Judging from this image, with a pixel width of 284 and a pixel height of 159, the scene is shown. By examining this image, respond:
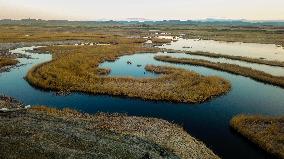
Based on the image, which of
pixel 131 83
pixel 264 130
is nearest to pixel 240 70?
pixel 131 83

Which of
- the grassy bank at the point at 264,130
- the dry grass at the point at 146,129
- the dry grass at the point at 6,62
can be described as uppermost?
the dry grass at the point at 6,62

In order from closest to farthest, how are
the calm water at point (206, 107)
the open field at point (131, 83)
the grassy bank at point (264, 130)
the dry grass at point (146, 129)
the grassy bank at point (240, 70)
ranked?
the dry grass at point (146, 129)
the grassy bank at point (264, 130)
the calm water at point (206, 107)
the open field at point (131, 83)
the grassy bank at point (240, 70)

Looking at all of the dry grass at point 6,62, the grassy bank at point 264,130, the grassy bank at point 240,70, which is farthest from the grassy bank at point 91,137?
the dry grass at point 6,62

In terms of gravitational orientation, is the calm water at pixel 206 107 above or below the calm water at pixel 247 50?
below

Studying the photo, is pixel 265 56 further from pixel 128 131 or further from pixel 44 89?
pixel 128 131

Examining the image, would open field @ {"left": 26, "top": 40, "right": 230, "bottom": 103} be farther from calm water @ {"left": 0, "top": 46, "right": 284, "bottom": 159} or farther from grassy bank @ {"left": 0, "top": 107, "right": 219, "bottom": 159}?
grassy bank @ {"left": 0, "top": 107, "right": 219, "bottom": 159}

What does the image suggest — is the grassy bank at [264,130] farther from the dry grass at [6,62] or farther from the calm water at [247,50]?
the dry grass at [6,62]

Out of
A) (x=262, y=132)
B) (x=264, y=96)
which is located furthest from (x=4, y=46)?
(x=262, y=132)
